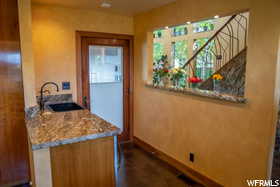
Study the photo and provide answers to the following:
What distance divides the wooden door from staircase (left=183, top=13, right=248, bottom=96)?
9.26ft

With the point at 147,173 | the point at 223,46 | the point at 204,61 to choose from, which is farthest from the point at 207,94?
the point at 204,61

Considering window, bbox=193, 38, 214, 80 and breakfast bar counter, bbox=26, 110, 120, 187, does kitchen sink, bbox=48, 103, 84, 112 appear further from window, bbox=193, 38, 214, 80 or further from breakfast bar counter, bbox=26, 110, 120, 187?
window, bbox=193, 38, 214, 80

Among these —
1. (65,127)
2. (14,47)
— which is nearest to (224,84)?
(65,127)

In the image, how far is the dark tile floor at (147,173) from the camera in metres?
2.74

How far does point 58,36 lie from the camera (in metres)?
3.29

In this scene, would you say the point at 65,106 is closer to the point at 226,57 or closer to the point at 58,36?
the point at 58,36

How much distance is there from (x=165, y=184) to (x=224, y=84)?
6.12ft

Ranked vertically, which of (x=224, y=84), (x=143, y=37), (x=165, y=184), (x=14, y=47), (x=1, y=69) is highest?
(x=143, y=37)

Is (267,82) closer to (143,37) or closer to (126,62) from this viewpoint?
(143,37)

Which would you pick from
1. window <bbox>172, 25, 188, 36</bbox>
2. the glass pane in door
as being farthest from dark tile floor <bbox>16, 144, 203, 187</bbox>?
window <bbox>172, 25, 188, 36</bbox>

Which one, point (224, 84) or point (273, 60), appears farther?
point (224, 84)

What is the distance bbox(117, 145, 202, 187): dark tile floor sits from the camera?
2738mm

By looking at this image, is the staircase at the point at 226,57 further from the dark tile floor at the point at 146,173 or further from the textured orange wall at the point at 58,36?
the textured orange wall at the point at 58,36

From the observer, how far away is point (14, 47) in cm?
241
